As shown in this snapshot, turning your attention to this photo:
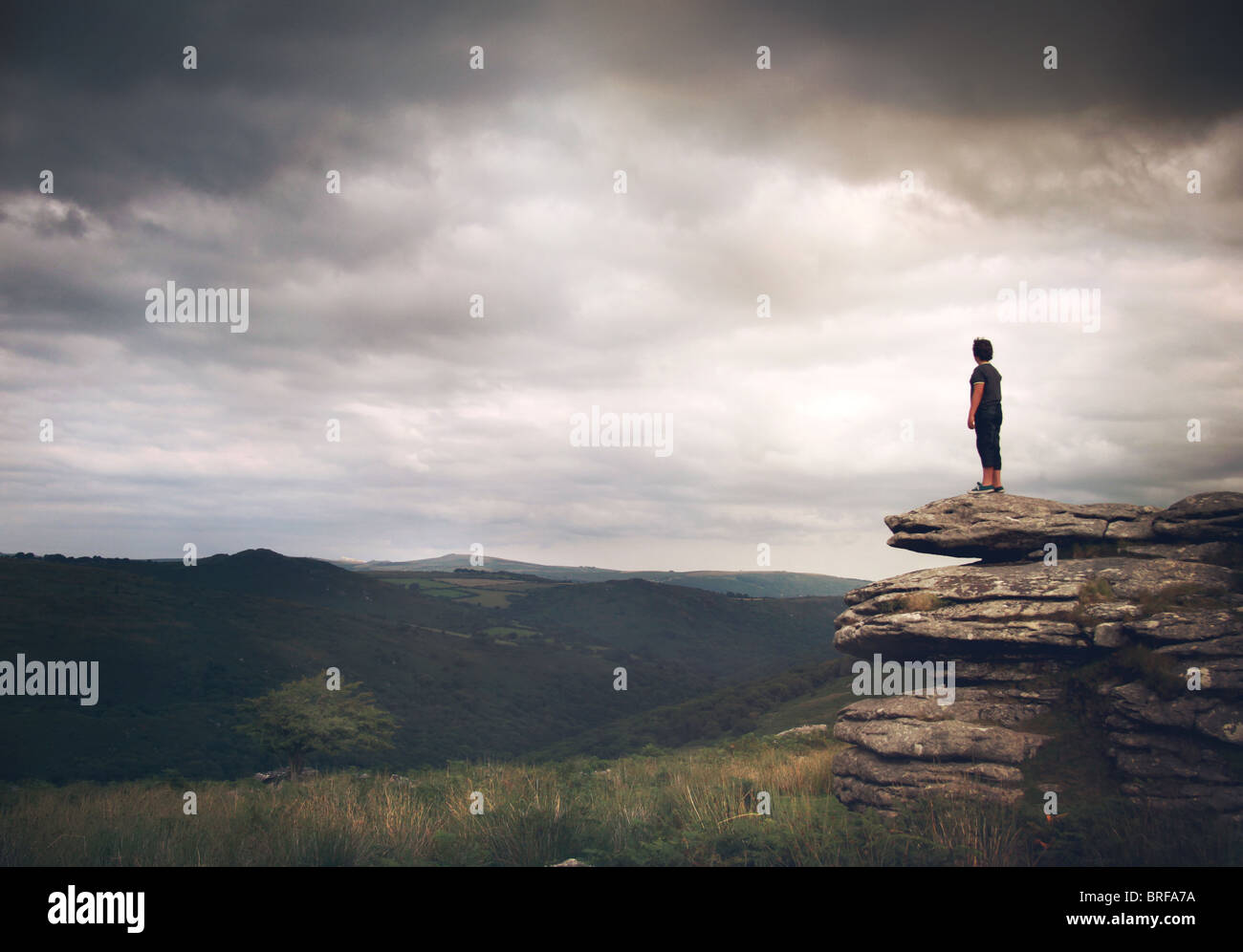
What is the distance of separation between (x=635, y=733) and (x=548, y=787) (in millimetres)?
87421

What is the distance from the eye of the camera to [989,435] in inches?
626

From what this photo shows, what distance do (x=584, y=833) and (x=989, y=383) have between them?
1283cm

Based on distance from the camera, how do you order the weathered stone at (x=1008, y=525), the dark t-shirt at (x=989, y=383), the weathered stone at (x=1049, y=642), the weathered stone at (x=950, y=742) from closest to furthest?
1. the weathered stone at (x=1049, y=642)
2. the weathered stone at (x=950, y=742)
3. the weathered stone at (x=1008, y=525)
4. the dark t-shirt at (x=989, y=383)

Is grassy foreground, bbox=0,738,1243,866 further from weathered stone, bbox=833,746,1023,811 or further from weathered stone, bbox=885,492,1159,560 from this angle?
weathered stone, bbox=885,492,1159,560

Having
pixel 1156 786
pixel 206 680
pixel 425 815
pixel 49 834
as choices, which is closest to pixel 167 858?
pixel 49 834

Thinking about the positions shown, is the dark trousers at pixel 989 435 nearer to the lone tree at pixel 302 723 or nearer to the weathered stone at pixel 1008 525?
the weathered stone at pixel 1008 525

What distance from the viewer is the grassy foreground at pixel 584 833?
888cm

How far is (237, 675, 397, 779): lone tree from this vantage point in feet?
107

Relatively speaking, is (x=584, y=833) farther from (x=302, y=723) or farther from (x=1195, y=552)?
(x=302, y=723)

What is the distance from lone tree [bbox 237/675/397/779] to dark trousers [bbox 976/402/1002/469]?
92.2 feet

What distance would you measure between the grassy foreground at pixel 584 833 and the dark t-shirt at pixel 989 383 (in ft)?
27.5

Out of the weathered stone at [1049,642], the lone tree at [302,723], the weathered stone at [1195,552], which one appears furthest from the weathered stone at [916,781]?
the lone tree at [302,723]
